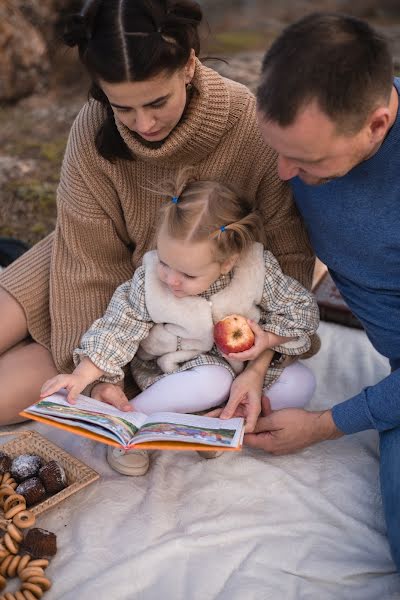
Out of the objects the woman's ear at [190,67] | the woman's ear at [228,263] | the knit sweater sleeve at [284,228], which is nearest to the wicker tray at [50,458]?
the woman's ear at [228,263]

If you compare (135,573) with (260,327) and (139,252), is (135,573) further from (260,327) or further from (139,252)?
(139,252)

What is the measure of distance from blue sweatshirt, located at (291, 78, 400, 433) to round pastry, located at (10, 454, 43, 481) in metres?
0.87

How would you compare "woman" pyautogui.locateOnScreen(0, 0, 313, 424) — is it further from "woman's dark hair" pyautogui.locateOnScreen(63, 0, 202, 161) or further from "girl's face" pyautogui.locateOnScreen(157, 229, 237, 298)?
"girl's face" pyautogui.locateOnScreen(157, 229, 237, 298)

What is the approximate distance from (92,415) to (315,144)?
2.98ft

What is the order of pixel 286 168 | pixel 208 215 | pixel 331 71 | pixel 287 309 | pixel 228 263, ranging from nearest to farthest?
pixel 331 71 → pixel 286 168 → pixel 208 215 → pixel 228 263 → pixel 287 309

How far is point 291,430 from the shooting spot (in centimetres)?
206

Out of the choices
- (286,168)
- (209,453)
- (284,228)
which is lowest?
(209,453)

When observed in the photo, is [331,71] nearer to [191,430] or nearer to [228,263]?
[228,263]

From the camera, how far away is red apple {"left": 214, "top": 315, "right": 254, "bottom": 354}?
2.06 meters

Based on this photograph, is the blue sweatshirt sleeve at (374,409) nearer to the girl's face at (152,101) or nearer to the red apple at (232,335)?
the red apple at (232,335)

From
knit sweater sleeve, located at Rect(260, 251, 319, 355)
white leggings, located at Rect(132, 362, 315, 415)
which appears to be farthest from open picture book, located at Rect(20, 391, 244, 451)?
knit sweater sleeve, located at Rect(260, 251, 319, 355)

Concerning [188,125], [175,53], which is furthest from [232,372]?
[175,53]

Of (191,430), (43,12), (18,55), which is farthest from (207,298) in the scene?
(43,12)

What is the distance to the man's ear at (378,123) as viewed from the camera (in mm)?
1570
